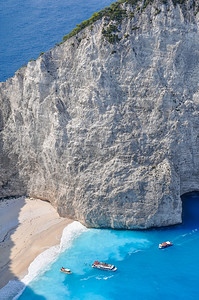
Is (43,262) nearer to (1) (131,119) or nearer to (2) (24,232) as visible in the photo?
(2) (24,232)

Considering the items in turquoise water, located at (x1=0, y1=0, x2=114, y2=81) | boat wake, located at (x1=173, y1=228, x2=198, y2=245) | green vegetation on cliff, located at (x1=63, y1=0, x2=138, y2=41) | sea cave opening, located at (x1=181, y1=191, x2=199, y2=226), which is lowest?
boat wake, located at (x1=173, y1=228, x2=198, y2=245)

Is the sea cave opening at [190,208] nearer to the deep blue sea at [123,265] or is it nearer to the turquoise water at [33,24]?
the deep blue sea at [123,265]

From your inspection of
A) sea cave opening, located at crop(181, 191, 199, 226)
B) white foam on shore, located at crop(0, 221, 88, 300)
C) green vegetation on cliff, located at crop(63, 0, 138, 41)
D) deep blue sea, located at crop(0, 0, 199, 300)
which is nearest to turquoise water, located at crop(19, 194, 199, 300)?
deep blue sea, located at crop(0, 0, 199, 300)

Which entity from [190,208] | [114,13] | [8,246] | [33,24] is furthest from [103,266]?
[33,24]

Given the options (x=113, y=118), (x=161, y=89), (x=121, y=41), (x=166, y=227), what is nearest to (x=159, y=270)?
(x=166, y=227)

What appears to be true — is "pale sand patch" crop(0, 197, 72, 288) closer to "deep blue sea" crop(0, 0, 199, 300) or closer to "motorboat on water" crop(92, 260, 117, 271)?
"deep blue sea" crop(0, 0, 199, 300)

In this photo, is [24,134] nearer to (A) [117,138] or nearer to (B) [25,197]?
(B) [25,197]
